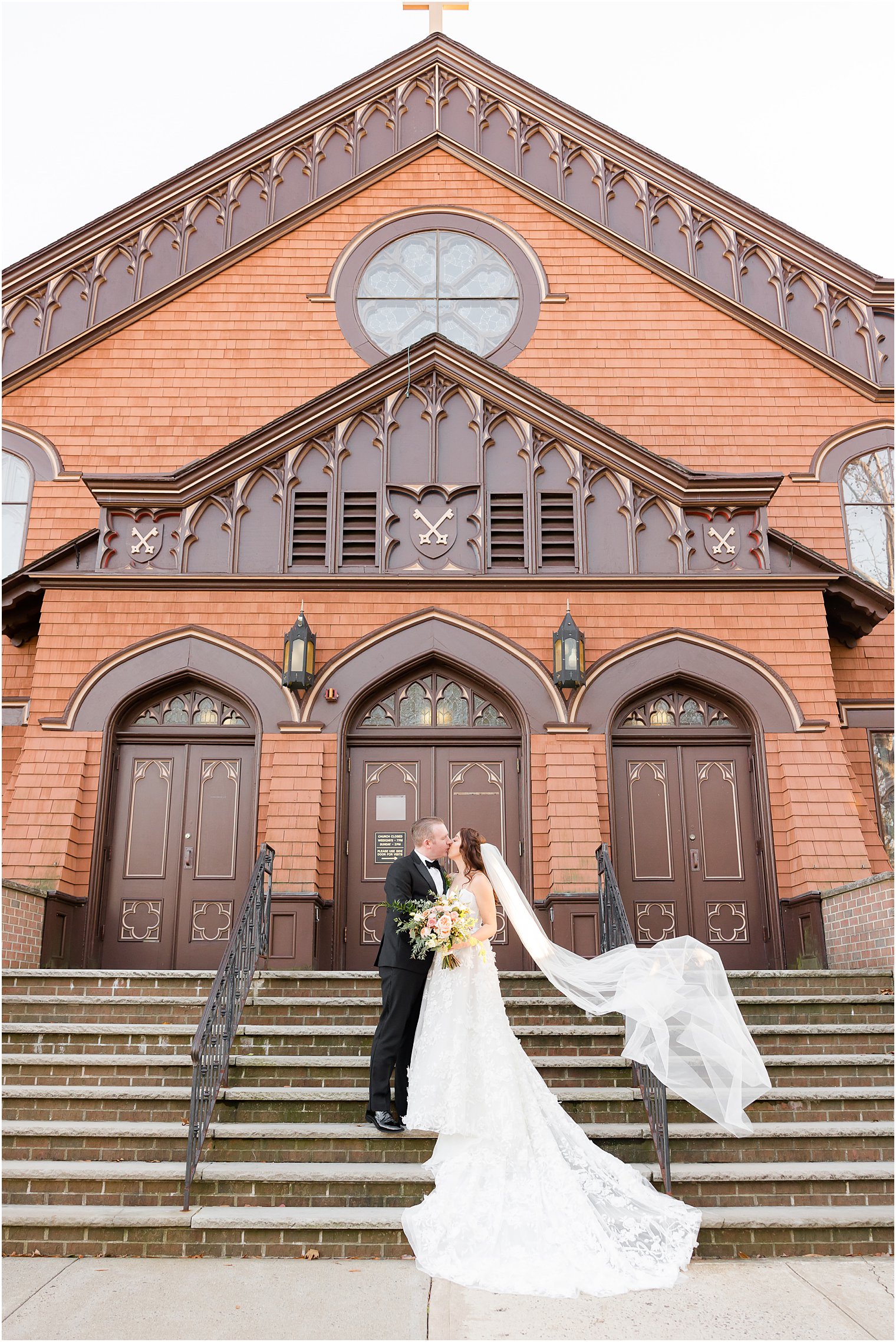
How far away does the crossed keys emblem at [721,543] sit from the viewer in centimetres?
1197

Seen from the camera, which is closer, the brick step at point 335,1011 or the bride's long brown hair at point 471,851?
the bride's long brown hair at point 471,851

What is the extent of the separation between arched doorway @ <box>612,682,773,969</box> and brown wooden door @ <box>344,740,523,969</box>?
3.88 ft

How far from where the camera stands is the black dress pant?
659 cm

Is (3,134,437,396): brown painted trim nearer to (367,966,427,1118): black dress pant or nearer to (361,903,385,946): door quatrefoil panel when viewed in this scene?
(361,903,385,946): door quatrefoil panel

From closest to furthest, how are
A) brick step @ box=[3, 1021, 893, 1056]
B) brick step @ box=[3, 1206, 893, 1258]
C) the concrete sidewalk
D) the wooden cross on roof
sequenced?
the concrete sidewalk → brick step @ box=[3, 1206, 893, 1258] → brick step @ box=[3, 1021, 893, 1056] → the wooden cross on roof

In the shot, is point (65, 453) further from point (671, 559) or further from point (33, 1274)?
point (33, 1274)

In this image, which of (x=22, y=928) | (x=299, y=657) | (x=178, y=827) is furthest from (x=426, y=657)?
(x=22, y=928)

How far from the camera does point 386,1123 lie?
6516mm

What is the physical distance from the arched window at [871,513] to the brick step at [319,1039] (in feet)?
24.3

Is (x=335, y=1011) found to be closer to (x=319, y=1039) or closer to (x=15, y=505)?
(x=319, y=1039)

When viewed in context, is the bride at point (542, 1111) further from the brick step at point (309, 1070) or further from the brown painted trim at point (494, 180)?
the brown painted trim at point (494, 180)

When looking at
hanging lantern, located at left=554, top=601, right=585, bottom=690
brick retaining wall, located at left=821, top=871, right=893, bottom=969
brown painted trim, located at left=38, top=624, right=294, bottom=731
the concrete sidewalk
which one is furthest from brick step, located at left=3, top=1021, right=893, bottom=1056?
hanging lantern, located at left=554, top=601, right=585, bottom=690

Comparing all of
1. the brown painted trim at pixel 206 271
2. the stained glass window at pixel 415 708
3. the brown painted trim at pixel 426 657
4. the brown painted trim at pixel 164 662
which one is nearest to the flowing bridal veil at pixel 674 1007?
the brown painted trim at pixel 426 657

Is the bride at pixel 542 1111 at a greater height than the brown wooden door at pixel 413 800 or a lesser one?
lesser
